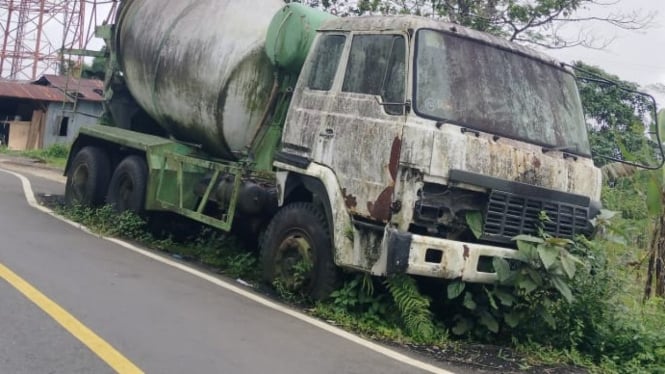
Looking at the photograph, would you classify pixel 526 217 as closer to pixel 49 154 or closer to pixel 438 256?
pixel 438 256

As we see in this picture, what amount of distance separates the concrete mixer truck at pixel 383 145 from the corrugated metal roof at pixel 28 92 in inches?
867

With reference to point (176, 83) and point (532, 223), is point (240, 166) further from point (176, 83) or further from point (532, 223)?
point (532, 223)

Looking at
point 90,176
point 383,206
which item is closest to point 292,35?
point 383,206

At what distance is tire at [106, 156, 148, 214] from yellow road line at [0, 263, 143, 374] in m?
2.75

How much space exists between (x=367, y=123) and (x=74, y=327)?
279 centimetres

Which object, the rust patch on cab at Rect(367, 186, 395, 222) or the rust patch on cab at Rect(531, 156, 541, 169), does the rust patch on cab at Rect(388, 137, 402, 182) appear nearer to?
the rust patch on cab at Rect(367, 186, 395, 222)

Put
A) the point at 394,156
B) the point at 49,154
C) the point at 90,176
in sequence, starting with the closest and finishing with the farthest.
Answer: the point at 394,156
the point at 90,176
the point at 49,154

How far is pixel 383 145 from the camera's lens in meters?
5.80

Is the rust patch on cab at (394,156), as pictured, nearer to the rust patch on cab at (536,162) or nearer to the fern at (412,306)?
the fern at (412,306)

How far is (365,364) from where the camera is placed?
491cm

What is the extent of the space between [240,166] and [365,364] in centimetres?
354

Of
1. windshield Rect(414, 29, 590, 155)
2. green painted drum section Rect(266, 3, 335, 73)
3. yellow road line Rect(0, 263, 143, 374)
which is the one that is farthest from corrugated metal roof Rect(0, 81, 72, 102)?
windshield Rect(414, 29, 590, 155)

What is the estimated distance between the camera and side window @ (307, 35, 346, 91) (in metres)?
6.58

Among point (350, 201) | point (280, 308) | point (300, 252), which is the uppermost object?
point (350, 201)
